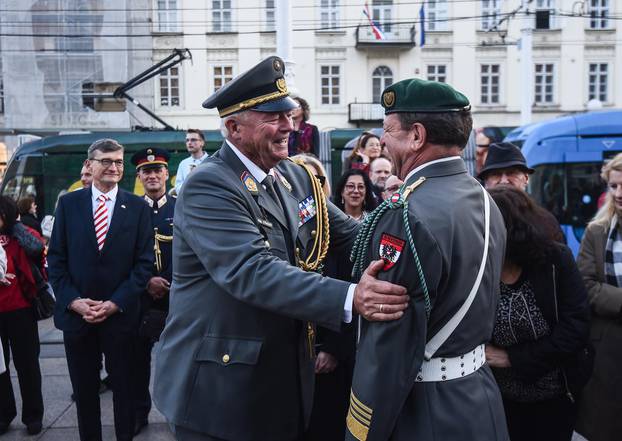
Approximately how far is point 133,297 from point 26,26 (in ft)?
61.9

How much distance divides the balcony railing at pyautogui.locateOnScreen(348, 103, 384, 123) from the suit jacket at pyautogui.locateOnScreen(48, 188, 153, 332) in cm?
2600

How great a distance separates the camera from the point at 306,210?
2.87 metres

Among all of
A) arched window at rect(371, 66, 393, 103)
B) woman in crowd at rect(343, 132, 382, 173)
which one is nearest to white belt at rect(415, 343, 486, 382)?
woman in crowd at rect(343, 132, 382, 173)

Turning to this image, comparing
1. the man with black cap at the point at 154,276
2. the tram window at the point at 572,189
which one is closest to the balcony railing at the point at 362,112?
the tram window at the point at 572,189

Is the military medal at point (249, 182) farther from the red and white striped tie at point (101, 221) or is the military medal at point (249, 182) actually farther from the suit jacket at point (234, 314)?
the red and white striped tie at point (101, 221)

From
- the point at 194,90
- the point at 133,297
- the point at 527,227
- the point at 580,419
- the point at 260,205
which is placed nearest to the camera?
the point at 260,205

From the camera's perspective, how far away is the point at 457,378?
219 centimetres

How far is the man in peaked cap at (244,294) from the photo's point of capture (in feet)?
7.64

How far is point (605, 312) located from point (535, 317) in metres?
0.70

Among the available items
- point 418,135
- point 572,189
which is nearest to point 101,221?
point 418,135

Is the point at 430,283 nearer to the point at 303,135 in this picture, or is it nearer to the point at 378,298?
the point at 378,298

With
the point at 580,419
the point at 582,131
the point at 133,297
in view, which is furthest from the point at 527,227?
the point at 582,131

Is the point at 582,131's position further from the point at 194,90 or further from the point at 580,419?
the point at 194,90

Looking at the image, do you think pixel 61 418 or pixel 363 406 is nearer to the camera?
pixel 363 406
